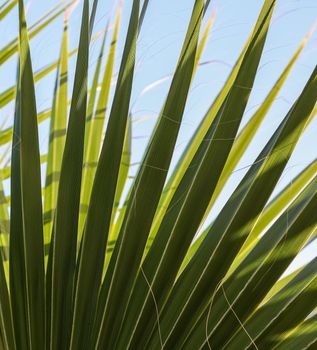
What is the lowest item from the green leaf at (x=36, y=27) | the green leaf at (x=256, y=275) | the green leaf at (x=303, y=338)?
the green leaf at (x=303, y=338)

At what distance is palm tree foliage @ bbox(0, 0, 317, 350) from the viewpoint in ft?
2.25

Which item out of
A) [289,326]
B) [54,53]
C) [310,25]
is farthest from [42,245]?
[54,53]

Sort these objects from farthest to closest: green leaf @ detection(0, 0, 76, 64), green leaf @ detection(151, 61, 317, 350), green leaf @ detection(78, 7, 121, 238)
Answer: green leaf @ detection(0, 0, 76, 64) → green leaf @ detection(78, 7, 121, 238) → green leaf @ detection(151, 61, 317, 350)

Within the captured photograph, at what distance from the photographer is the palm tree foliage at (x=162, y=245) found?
69 cm

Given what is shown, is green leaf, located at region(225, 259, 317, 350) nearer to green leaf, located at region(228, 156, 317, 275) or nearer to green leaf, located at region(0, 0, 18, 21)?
green leaf, located at region(228, 156, 317, 275)

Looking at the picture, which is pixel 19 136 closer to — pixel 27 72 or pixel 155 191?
pixel 27 72

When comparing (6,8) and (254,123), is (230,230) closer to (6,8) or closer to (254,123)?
(254,123)

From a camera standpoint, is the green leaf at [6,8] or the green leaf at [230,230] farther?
the green leaf at [6,8]

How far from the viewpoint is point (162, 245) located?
716 mm

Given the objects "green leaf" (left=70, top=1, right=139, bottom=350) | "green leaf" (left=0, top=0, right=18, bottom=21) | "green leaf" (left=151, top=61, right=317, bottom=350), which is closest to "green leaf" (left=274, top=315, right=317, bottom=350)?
"green leaf" (left=151, top=61, right=317, bottom=350)

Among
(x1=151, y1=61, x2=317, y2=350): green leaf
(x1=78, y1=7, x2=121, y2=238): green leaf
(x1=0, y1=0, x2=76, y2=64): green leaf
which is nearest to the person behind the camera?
(x1=151, y1=61, x2=317, y2=350): green leaf

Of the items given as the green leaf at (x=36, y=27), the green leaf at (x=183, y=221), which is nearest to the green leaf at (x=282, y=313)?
the green leaf at (x=183, y=221)

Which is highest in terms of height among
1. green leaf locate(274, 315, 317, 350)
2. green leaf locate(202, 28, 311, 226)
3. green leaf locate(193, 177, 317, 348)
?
green leaf locate(202, 28, 311, 226)

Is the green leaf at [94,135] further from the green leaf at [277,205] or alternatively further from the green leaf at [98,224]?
the green leaf at [277,205]
